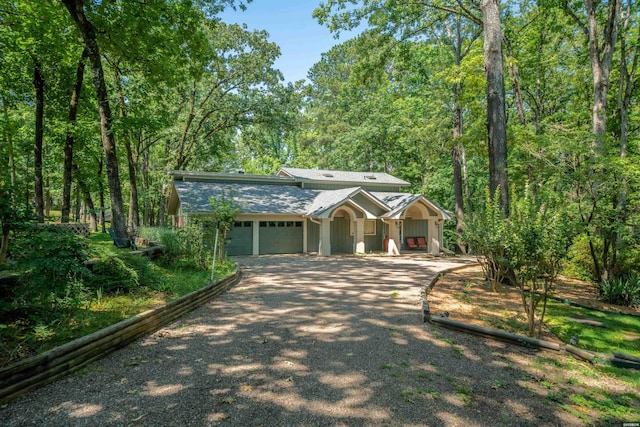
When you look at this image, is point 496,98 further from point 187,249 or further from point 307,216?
point 307,216

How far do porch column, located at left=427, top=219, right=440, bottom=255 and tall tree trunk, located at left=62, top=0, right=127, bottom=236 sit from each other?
15958mm

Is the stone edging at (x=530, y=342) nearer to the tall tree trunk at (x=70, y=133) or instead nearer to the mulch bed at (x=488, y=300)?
the mulch bed at (x=488, y=300)

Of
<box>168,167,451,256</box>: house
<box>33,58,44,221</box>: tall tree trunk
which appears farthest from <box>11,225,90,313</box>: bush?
<box>168,167,451,256</box>: house

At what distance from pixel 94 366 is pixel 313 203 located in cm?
1574

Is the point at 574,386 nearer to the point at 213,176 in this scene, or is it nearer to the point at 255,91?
the point at 213,176

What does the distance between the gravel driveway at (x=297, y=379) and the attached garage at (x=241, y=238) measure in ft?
35.0

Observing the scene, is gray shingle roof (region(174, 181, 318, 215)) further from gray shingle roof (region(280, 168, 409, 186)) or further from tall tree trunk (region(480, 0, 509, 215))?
tall tree trunk (region(480, 0, 509, 215))

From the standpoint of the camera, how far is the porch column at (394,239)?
18203 millimetres

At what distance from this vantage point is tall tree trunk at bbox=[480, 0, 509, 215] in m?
9.19

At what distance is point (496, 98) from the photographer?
30.2 ft

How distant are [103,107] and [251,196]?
33.0ft

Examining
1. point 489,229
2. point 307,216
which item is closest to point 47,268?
point 489,229

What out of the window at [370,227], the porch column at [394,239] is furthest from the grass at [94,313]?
the window at [370,227]

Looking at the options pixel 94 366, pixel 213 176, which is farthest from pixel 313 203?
pixel 94 366
